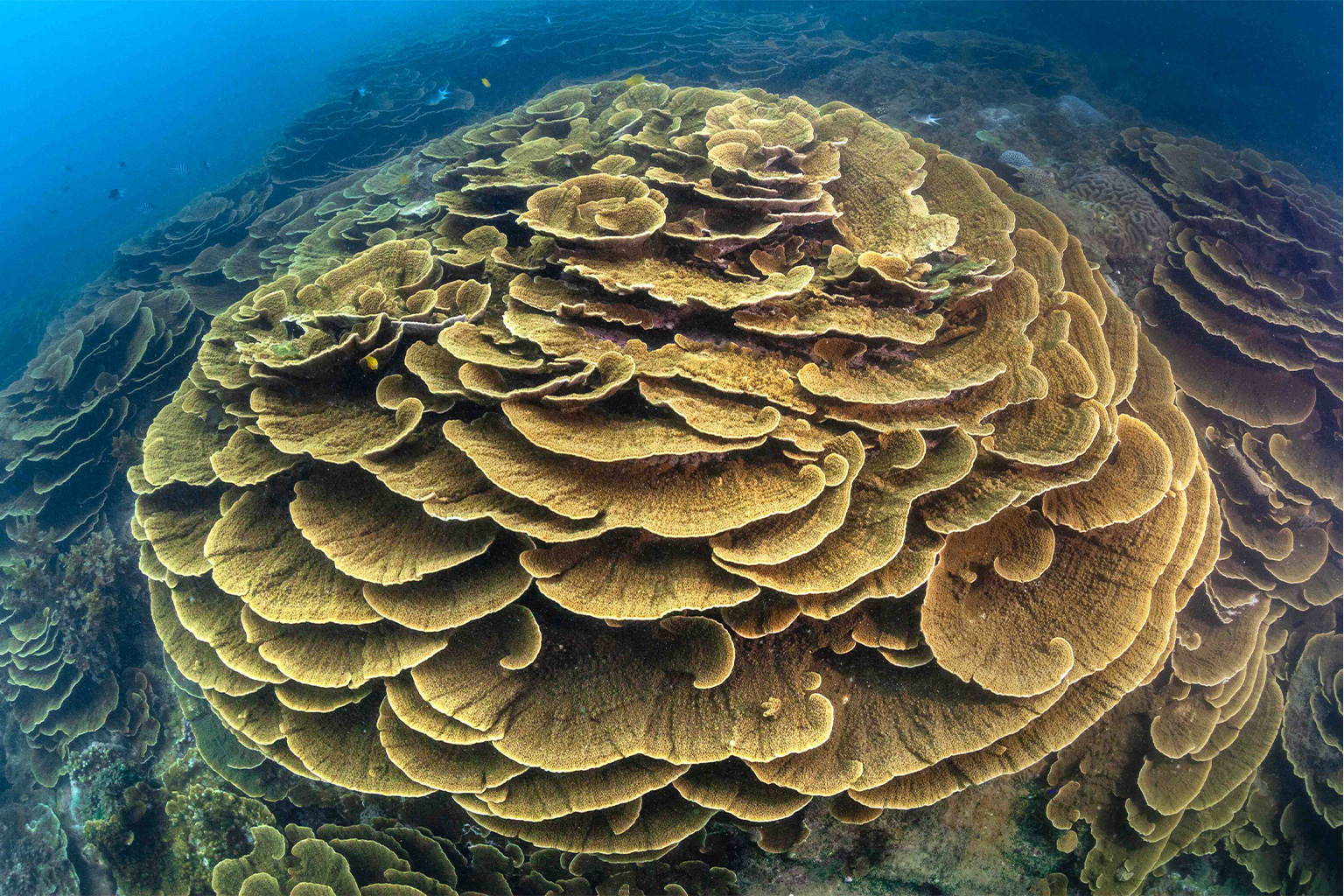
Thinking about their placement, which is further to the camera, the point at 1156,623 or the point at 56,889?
the point at 56,889

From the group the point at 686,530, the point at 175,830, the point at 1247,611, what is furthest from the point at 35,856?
the point at 1247,611

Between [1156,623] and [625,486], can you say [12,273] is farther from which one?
[1156,623]

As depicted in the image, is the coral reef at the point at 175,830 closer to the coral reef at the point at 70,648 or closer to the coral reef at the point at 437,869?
the coral reef at the point at 437,869

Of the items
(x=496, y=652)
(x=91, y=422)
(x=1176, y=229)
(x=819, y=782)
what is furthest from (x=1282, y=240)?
(x=91, y=422)

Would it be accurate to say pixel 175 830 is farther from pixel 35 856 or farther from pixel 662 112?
pixel 662 112

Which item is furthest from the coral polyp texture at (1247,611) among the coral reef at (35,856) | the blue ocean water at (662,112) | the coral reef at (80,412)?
the coral reef at (80,412)

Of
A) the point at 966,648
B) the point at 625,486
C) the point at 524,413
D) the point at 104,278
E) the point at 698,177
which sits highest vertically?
the point at 698,177

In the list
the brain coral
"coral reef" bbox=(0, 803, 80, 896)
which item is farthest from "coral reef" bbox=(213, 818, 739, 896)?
"coral reef" bbox=(0, 803, 80, 896)

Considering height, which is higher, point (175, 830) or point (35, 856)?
point (175, 830)
